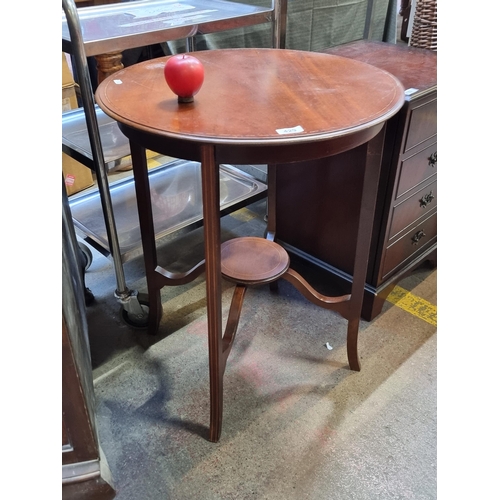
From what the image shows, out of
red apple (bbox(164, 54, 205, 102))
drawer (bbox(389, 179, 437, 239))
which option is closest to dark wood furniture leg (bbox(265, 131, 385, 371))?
drawer (bbox(389, 179, 437, 239))

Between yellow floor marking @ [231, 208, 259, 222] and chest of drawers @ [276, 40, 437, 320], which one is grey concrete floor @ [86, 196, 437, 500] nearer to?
chest of drawers @ [276, 40, 437, 320]

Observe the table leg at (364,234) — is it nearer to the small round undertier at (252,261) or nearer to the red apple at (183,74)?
the small round undertier at (252,261)

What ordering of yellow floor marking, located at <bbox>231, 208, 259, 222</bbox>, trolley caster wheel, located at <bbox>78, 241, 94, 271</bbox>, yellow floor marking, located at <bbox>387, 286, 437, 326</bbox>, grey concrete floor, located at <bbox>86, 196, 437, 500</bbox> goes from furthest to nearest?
yellow floor marking, located at <bbox>231, 208, 259, 222</bbox> < trolley caster wheel, located at <bbox>78, 241, 94, 271</bbox> < yellow floor marking, located at <bbox>387, 286, 437, 326</bbox> < grey concrete floor, located at <bbox>86, 196, 437, 500</bbox>

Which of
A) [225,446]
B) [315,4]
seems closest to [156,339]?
[225,446]

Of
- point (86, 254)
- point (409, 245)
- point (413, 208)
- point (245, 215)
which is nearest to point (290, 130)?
point (413, 208)

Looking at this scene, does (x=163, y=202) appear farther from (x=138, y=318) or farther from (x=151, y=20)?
(x=151, y=20)

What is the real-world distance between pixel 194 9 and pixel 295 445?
144 cm

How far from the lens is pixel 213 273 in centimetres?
104

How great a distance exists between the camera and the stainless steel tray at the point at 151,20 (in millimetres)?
1197

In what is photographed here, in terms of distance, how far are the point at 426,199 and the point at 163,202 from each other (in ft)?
3.12

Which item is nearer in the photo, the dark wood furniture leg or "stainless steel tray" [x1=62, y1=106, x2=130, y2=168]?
the dark wood furniture leg

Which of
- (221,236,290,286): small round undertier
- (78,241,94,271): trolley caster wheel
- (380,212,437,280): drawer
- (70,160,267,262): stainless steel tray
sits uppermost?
(221,236,290,286): small round undertier

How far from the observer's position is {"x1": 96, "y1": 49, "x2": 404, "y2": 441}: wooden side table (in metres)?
0.89

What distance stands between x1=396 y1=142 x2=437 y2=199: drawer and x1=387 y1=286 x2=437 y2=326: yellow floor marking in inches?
18.9
